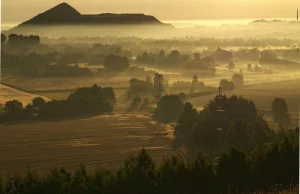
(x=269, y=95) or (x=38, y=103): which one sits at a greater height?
(x=38, y=103)

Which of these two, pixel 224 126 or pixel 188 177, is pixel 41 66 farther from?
pixel 188 177

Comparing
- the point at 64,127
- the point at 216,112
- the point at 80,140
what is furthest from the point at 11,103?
the point at 216,112

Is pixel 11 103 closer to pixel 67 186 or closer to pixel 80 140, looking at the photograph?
pixel 80 140

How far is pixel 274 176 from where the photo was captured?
24.7 metres

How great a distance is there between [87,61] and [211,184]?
4415 inches

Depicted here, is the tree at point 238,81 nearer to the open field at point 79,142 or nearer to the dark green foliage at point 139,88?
the dark green foliage at point 139,88

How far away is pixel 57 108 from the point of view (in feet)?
205

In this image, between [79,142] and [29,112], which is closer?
[79,142]

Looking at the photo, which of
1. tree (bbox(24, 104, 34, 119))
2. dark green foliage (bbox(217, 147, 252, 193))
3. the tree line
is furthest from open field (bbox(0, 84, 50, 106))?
dark green foliage (bbox(217, 147, 252, 193))

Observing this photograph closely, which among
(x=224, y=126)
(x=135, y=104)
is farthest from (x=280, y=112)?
(x=135, y=104)

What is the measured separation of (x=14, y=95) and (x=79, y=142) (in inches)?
1340

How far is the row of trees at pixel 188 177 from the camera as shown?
23.0 m

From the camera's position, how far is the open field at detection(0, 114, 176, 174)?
1545 inches

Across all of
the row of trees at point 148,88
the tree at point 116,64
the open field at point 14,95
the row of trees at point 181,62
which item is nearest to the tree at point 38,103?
the open field at point 14,95
